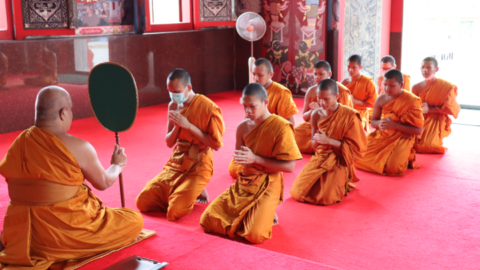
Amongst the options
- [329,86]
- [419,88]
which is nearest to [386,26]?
[419,88]

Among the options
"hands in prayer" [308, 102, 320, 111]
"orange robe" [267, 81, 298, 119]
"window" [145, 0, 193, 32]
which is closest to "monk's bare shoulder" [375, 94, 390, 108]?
"hands in prayer" [308, 102, 320, 111]

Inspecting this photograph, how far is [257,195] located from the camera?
435 cm

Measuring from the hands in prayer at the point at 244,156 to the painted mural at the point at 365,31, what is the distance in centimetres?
779

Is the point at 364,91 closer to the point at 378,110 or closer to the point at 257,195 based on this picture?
the point at 378,110

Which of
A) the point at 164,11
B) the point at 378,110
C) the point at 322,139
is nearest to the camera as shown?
the point at 322,139

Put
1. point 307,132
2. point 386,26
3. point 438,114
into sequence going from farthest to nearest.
→ point 386,26 < point 438,114 < point 307,132

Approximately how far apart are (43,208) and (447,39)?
31.8ft

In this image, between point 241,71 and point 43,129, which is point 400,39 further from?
point 43,129

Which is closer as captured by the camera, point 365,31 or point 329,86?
point 329,86

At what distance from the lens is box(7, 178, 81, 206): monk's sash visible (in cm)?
323

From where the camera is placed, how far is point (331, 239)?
14.0 ft

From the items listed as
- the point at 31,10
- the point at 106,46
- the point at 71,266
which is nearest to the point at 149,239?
the point at 71,266

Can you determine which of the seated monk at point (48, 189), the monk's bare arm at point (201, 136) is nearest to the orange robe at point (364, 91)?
the monk's bare arm at point (201, 136)

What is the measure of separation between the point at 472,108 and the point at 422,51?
1659 millimetres
